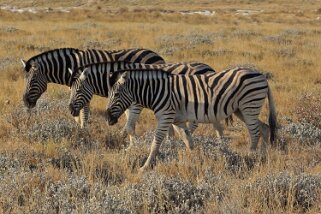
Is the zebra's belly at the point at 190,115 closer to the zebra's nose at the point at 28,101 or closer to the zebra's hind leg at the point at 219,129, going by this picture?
the zebra's hind leg at the point at 219,129

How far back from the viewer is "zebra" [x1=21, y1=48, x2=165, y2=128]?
Result: 8.05m

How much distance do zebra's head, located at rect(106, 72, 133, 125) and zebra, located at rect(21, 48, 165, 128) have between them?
1948mm

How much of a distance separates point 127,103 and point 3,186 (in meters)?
2.32

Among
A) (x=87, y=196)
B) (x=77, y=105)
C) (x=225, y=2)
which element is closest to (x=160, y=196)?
(x=87, y=196)

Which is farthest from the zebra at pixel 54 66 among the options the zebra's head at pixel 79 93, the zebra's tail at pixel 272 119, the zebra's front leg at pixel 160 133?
the zebra's tail at pixel 272 119

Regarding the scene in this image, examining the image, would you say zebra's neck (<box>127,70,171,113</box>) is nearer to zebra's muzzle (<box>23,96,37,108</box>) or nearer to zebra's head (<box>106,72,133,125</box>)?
→ zebra's head (<box>106,72,133,125</box>)

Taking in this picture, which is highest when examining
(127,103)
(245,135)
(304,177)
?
(127,103)

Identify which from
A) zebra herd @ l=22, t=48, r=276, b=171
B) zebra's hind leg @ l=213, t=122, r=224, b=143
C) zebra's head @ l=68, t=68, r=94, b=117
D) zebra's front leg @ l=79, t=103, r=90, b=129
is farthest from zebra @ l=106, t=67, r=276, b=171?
zebra's front leg @ l=79, t=103, r=90, b=129

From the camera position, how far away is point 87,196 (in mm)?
4727

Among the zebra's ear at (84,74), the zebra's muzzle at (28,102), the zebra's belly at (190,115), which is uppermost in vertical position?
the zebra's ear at (84,74)

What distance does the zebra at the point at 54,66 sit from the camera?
8055 mm

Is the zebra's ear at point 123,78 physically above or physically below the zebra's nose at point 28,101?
above

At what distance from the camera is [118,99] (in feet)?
20.5

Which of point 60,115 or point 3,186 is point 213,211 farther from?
point 60,115
